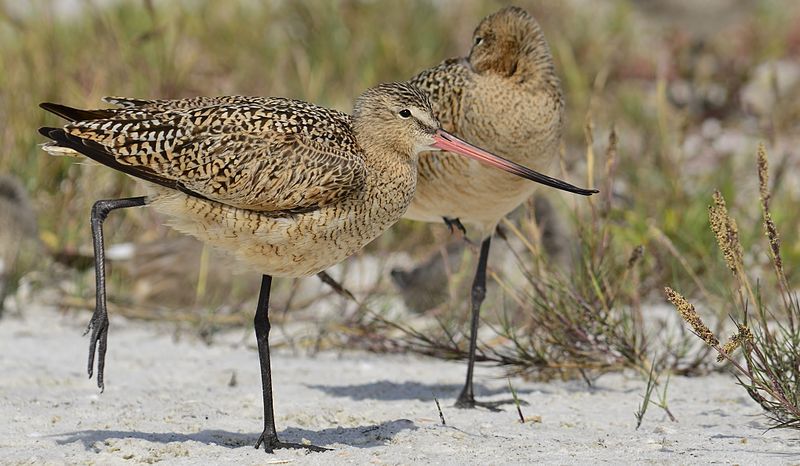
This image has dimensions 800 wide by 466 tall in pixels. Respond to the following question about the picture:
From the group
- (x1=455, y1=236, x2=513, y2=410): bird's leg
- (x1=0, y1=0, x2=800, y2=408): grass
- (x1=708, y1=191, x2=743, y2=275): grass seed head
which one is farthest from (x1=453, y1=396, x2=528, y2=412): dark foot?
(x1=708, y1=191, x2=743, y2=275): grass seed head

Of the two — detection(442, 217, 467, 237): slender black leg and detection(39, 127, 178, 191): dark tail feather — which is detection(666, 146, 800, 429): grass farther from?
detection(39, 127, 178, 191): dark tail feather

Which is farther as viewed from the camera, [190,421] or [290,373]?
[290,373]

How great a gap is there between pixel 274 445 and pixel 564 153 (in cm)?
209

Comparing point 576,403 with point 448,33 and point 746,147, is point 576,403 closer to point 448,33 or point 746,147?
point 746,147

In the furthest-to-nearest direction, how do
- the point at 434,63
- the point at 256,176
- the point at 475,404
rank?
the point at 434,63
the point at 475,404
the point at 256,176

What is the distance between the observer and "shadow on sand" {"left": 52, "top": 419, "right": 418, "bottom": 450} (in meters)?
4.00

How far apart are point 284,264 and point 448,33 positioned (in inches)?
231

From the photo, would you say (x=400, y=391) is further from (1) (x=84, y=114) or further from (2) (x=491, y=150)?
(1) (x=84, y=114)

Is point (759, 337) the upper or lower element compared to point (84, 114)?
lower

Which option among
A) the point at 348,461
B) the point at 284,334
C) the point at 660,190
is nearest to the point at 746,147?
the point at 660,190

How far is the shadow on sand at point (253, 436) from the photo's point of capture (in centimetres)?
400

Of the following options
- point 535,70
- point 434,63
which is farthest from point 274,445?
point 434,63

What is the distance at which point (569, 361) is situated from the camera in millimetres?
5082

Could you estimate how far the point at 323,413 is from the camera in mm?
4500
